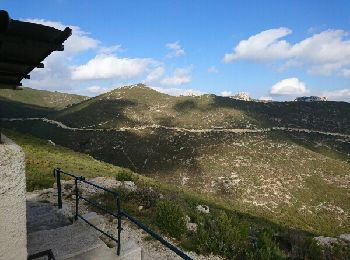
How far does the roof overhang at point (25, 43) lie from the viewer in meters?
3.67

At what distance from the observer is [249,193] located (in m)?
53.0

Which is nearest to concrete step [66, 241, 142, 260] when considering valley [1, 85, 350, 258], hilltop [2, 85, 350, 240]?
valley [1, 85, 350, 258]

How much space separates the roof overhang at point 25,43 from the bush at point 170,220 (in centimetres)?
810

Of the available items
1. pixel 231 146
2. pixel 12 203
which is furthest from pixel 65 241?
pixel 231 146

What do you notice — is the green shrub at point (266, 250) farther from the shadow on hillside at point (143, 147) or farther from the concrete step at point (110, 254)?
the shadow on hillside at point (143, 147)

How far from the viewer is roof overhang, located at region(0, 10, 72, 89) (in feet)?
12.0

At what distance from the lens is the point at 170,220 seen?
39.1 feet

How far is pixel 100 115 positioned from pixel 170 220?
96.4m

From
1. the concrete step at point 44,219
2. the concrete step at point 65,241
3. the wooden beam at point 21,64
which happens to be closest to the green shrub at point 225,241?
the concrete step at point 65,241

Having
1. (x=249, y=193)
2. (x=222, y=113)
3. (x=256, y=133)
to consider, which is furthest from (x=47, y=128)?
(x=249, y=193)

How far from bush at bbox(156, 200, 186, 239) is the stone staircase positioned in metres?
3.34

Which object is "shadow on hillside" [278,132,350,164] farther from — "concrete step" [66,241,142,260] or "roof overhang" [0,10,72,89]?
"roof overhang" [0,10,72,89]

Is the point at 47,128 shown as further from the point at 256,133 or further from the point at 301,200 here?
the point at 301,200

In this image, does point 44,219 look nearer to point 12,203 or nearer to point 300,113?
point 12,203
